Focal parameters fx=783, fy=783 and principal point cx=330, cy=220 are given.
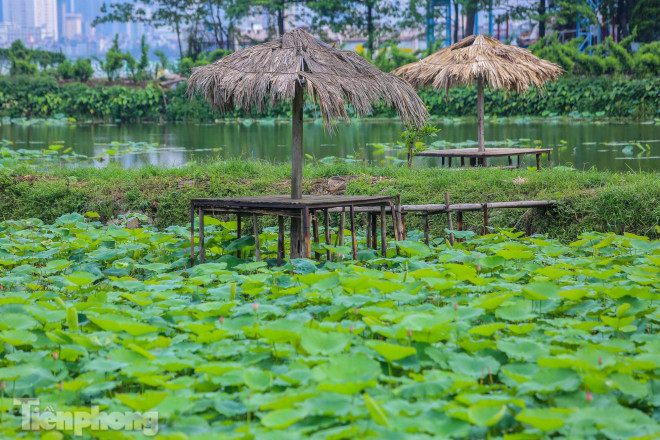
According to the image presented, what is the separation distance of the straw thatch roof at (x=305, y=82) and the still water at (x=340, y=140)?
3.67 m

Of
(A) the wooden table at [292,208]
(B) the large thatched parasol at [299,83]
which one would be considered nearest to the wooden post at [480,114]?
(B) the large thatched parasol at [299,83]

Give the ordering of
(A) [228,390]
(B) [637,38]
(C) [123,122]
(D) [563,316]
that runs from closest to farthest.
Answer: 1. (A) [228,390]
2. (D) [563,316]
3. (B) [637,38]
4. (C) [123,122]

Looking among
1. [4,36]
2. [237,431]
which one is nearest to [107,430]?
[237,431]

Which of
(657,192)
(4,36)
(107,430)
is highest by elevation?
(4,36)

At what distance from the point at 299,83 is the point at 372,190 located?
2405 millimetres

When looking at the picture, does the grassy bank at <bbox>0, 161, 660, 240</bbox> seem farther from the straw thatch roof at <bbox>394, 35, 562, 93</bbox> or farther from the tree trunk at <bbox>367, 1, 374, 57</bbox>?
the tree trunk at <bbox>367, 1, 374, 57</bbox>

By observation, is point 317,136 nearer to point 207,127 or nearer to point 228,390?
point 207,127

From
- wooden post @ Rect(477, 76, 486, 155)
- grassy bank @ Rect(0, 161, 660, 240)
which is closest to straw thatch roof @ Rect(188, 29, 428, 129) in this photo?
grassy bank @ Rect(0, 161, 660, 240)

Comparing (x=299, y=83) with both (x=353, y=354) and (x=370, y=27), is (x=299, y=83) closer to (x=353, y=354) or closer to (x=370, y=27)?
(x=353, y=354)

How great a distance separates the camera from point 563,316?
3557mm

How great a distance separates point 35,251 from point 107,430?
3.40 metres

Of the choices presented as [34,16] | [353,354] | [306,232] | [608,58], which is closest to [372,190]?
[306,232]

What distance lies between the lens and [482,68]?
8.80 metres

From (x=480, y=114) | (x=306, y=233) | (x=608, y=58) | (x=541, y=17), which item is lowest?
(x=306, y=233)
